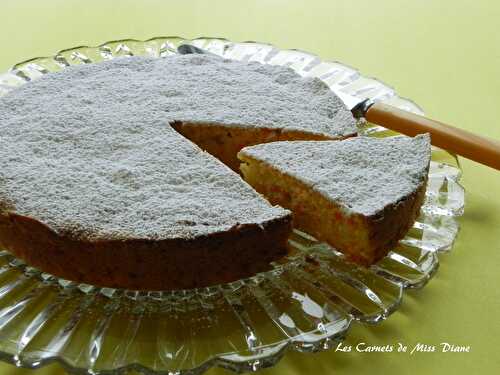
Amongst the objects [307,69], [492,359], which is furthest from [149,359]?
[307,69]

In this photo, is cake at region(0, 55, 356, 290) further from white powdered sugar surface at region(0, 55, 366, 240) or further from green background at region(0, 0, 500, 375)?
green background at region(0, 0, 500, 375)

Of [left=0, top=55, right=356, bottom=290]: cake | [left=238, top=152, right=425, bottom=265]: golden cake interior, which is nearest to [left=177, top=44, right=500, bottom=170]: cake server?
[left=0, top=55, right=356, bottom=290]: cake

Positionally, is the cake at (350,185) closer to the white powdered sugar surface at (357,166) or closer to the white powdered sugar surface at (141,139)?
the white powdered sugar surface at (357,166)

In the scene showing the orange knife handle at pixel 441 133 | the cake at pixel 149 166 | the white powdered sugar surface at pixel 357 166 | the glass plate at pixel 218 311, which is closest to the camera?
the glass plate at pixel 218 311

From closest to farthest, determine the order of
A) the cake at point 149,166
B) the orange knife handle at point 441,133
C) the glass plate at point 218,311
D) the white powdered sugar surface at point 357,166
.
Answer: the glass plate at point 218,311 < the cake at point 149,166 < the white powdered sugar surface at point 357,166 < the orange knife handle at point 441,133

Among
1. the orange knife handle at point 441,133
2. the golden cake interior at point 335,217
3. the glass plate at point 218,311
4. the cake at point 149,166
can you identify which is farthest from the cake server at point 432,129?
the golden cake interior at point 335,217

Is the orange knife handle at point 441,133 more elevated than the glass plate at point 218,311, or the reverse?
the orange knife handle at point 441,133

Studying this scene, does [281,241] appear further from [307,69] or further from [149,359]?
[307,69]
